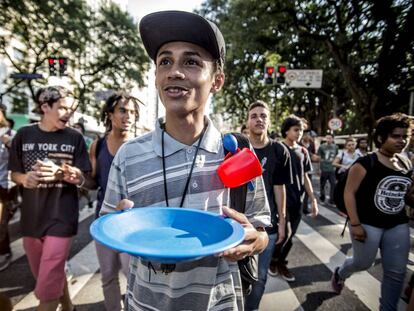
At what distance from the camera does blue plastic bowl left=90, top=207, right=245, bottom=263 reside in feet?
3.32

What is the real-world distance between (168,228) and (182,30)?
877 millimetres

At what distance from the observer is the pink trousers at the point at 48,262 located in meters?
2.29

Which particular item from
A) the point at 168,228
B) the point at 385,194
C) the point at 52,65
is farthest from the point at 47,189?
the point at 52,65

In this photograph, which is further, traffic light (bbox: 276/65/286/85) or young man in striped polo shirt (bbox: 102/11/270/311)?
traffic light (bbox: 276/65/286/85)

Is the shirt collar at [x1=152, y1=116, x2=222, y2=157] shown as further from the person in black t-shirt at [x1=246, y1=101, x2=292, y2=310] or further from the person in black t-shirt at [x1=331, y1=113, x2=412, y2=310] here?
the person in black t-shirt at [x1=331, y1=113, x2=412, y2=310]

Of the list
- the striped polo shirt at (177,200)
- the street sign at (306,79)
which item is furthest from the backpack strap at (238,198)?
the street sign at (306,79)

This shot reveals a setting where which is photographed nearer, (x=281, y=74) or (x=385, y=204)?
(x=385, y=204)

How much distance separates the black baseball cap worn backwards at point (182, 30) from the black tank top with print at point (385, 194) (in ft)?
7.26

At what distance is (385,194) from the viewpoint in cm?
279

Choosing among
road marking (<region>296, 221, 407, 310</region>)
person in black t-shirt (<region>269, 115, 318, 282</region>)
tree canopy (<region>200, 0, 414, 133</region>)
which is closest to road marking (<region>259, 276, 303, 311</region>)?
person in black t-shirt (<region>269, 115, 318, 282</region>)

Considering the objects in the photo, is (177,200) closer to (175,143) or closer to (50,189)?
(175,143)

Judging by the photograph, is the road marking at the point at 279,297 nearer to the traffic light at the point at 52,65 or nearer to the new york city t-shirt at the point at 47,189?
the new york city t-shirt at the point at 47,189

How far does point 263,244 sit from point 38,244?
2074 millimetres

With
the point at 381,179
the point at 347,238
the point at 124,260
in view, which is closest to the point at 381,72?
the point at 347,238
